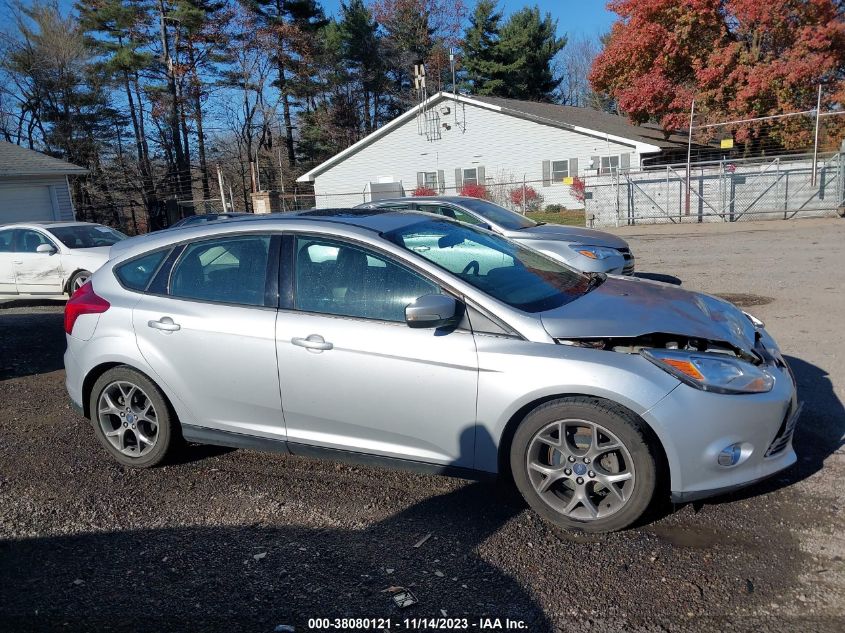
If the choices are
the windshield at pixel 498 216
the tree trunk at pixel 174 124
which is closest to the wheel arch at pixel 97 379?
the windshield at pixel 498 216

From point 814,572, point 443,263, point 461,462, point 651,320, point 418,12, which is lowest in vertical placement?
point 814,572

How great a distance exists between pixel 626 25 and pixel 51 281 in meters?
28.6

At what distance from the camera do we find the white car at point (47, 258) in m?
11.2

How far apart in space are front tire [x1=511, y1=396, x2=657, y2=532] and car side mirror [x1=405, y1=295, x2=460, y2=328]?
655 millimetres

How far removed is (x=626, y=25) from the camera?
3161 centimetres

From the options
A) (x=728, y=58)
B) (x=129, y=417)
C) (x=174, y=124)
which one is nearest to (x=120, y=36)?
(x=174, y=124)

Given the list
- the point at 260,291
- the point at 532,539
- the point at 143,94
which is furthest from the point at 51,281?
the point at 143,94

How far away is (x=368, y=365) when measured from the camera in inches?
147

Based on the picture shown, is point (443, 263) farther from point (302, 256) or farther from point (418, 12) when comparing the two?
point (418, 12)

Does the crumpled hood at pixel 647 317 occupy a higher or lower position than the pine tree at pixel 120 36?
lower

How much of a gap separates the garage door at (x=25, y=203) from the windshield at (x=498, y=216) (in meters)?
17.1

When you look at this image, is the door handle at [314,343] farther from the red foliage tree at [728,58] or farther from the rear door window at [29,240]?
the red foliage tree at [728,58]

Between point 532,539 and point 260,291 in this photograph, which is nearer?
point 532,539

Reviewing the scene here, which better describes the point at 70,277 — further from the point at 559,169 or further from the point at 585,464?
the point at 559,169
